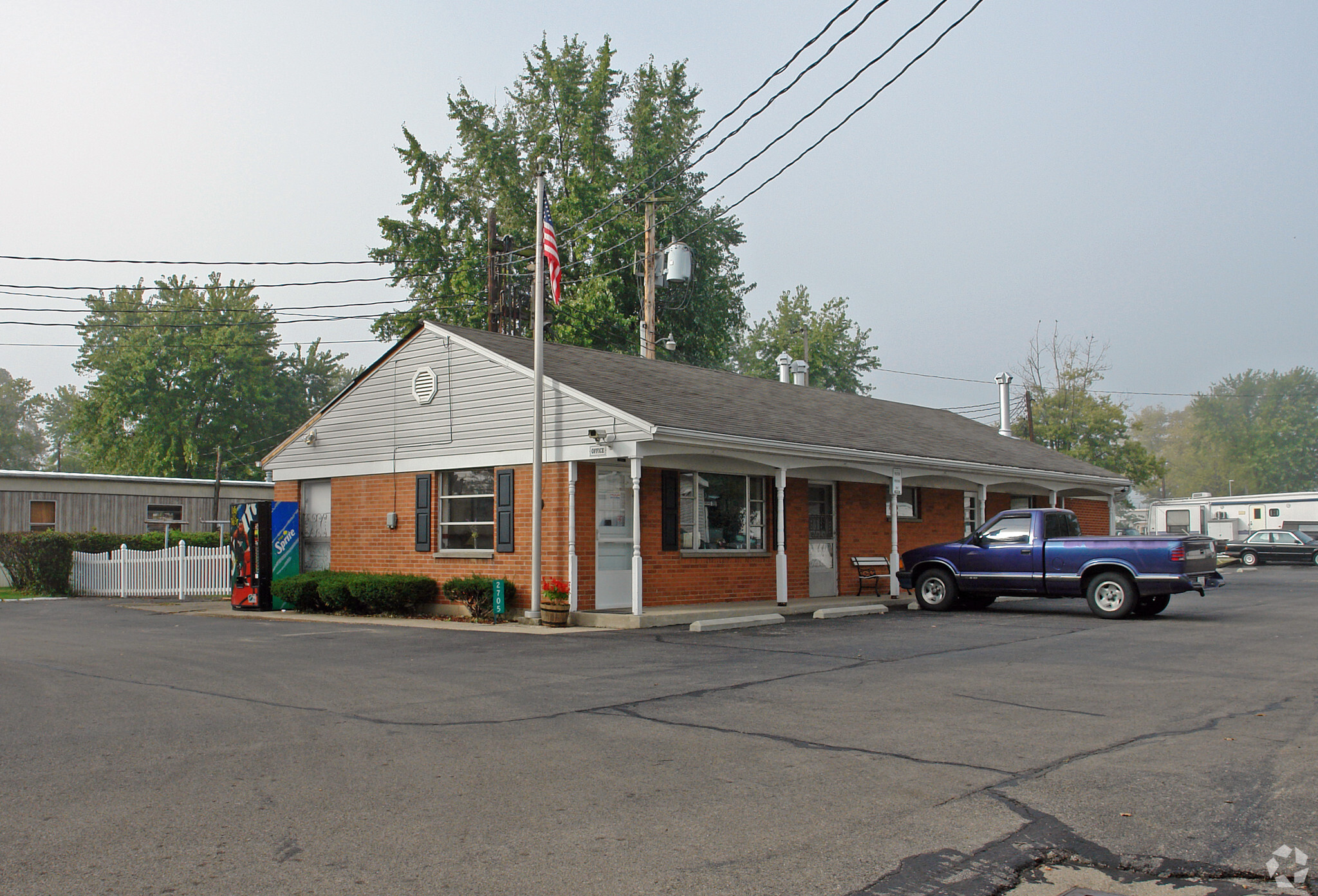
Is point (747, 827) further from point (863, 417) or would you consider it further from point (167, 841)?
point (863, 417)

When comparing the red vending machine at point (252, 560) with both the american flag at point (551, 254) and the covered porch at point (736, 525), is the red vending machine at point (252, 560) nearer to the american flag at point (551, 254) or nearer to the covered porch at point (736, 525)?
the covered porch at point (736, 525)

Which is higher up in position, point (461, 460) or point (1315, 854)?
point (461, 460)

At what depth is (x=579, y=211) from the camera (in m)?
37.7

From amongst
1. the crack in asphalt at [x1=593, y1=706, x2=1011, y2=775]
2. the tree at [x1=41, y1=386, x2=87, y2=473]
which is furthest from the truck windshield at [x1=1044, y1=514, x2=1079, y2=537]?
the tree at [x1=41, y1=386, x2=87, y2=473]

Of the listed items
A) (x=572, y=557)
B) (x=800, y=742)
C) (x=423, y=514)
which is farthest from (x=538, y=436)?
(x=800, y=742)

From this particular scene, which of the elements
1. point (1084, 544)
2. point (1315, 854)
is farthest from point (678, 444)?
point (1315, 854)

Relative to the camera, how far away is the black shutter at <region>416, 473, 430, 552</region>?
19828mm

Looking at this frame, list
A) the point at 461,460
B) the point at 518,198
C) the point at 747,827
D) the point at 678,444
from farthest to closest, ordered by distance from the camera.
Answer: the point at 518,198
the point at 461,460
the point at 678,444
the point at 747,827

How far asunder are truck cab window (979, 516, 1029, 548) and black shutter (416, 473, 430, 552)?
402 inches

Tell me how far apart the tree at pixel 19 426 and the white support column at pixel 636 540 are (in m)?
85.5

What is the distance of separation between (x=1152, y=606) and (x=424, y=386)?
1367 centimetres

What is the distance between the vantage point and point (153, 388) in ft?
174

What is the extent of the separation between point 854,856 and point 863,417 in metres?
20.9

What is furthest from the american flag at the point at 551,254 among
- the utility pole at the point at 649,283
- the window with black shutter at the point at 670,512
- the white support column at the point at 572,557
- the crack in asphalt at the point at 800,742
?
the crack in asphalt at the point at 800,742
